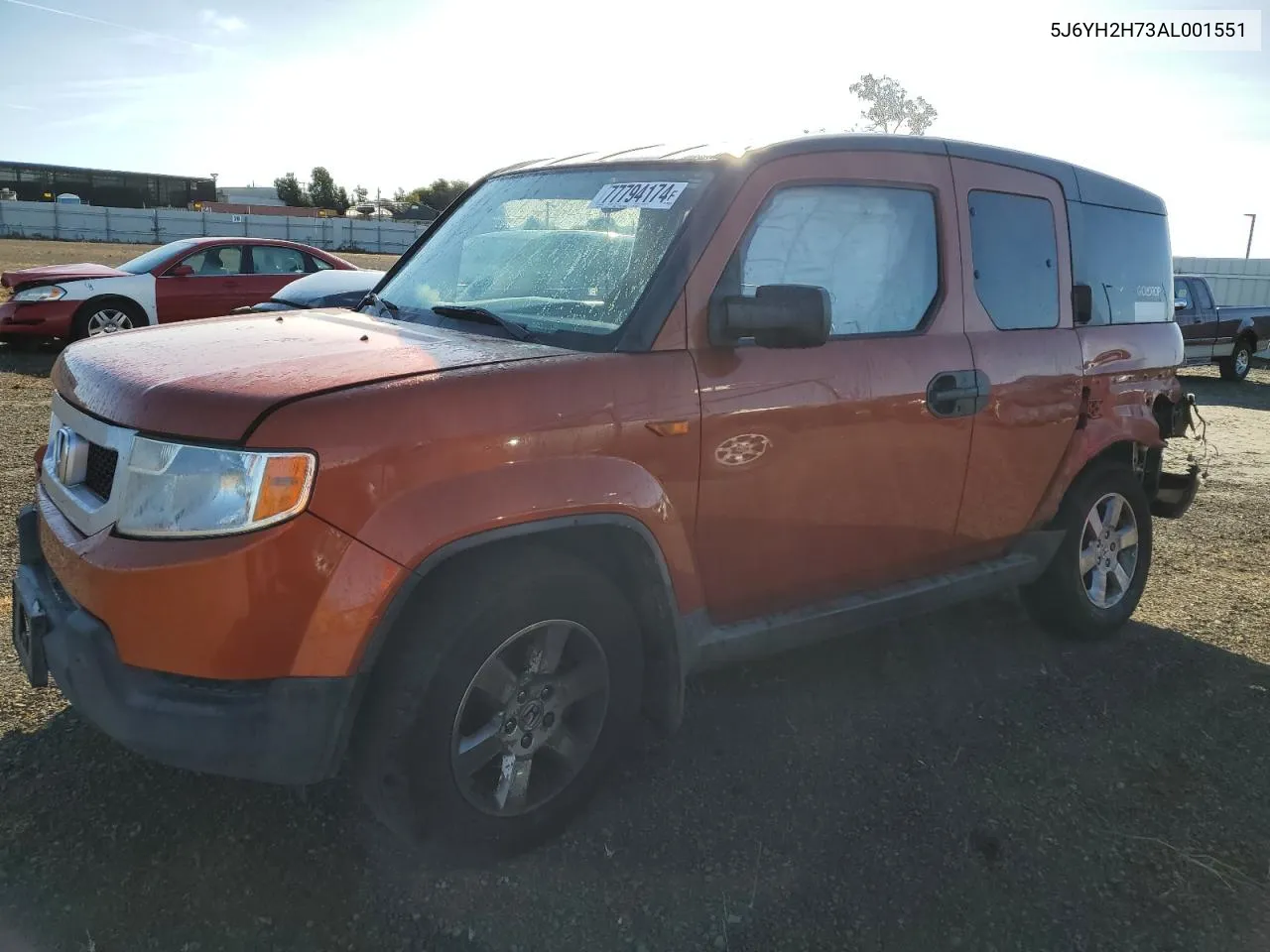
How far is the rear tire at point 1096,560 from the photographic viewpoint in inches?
172

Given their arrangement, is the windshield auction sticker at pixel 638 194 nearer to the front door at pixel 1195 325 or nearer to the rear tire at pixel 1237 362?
the front door at pixel 1195 325

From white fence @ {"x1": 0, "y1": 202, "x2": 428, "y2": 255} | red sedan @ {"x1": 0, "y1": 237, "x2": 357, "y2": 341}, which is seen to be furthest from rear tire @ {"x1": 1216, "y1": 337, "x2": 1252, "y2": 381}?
white fence @ {"x1": 0, "y1": 202, "x2": 428, "y2": 255}

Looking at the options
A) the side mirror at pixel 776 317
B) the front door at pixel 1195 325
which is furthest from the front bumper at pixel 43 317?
the front door at pixel 1195 325

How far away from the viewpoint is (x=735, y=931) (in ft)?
8.32

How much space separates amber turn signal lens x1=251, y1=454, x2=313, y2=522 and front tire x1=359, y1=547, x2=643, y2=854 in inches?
16.3

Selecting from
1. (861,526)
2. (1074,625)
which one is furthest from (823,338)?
(1074,625)

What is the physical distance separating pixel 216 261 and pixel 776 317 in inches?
439

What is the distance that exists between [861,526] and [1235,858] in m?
1.44

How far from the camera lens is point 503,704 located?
263 cm

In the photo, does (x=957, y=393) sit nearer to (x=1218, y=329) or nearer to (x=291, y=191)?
(x=1218, y=329)

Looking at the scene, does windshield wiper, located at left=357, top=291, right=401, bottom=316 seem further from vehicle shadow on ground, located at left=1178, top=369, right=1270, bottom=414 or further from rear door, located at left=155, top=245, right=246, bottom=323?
vehicle shadow on ground, located at left=1178, top=369, right=1270, bottom=414

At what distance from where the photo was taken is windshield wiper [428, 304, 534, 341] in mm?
2994

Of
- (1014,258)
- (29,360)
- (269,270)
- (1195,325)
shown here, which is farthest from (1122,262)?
(1195,325)

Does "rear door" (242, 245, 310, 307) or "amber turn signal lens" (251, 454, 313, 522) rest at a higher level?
"rear door" (242, 245, 310, 307)
